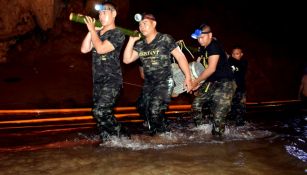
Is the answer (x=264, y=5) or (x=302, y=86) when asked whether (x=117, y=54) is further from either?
(x=264, y=5)

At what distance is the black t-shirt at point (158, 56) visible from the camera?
16.6 feet

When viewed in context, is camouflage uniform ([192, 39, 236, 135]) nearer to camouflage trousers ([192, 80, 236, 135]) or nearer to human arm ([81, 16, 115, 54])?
camouflage trousers ([192, 80, 236, 135])

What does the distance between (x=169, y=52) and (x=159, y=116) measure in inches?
40.0

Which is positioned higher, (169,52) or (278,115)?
(169,52)

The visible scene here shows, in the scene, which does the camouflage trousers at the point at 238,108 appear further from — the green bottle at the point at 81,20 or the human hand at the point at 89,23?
the human hand at the point at 89,23

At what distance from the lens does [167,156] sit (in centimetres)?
429

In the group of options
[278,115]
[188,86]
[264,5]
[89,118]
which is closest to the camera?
→ [188,86]

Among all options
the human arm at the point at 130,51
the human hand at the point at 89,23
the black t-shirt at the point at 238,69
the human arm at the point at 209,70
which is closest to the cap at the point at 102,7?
the human hand at the point at 89,23

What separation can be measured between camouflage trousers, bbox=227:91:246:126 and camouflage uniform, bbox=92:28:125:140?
3296 mm

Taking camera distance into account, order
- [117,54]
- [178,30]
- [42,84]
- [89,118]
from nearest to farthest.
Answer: [117,54] → [89,118] → [42,84] → [178,30]

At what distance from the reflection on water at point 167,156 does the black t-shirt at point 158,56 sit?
0.99m

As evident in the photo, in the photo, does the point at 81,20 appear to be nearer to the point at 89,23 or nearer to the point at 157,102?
the point at 89,23

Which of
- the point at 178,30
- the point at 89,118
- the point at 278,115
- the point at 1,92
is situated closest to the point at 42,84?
the point at 1,92

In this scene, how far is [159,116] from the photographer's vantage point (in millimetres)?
5148
